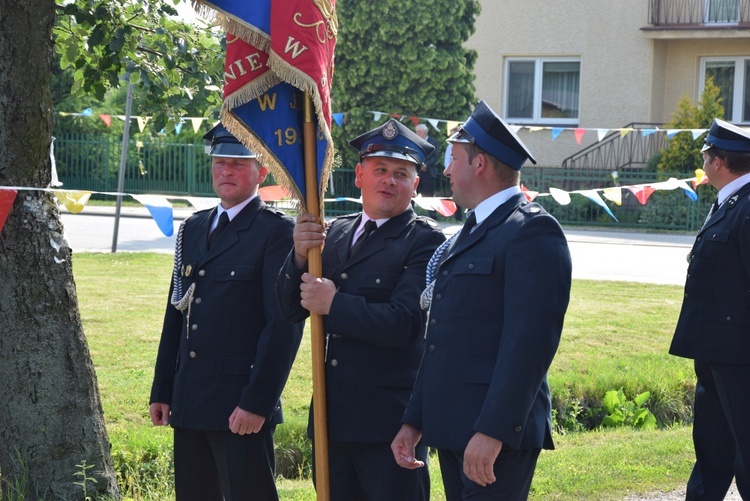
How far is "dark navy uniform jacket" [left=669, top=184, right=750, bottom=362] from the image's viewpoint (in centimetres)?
530

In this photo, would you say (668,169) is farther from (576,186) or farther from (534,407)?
(534,407)

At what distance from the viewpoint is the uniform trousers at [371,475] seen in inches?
163

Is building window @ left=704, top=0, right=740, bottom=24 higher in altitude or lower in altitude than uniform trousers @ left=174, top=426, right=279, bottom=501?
higher

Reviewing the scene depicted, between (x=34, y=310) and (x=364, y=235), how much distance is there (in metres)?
1.88

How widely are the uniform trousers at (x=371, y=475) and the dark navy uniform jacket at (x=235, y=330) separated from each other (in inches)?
14.9

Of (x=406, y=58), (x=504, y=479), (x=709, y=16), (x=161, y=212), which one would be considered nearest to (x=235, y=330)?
(x=504, y=479)

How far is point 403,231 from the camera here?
4355mm

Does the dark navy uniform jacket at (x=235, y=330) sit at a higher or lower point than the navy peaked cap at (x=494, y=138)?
lower

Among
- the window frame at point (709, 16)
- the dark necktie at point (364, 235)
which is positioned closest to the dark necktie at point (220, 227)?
the dark necktie at point (364, 235)

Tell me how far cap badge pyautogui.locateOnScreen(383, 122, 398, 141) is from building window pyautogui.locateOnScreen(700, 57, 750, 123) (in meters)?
23.1

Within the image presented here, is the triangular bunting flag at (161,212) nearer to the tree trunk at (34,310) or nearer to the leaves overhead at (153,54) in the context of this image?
the leaves overhead at (153,54)

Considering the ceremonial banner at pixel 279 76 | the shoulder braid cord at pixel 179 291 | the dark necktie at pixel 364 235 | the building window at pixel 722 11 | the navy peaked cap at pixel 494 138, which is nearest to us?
the navy peaked cap at pixel 494 138

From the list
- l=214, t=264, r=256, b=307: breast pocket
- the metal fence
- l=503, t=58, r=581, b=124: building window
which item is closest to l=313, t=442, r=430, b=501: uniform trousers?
l=214, t=264, r=256, b=307: breast pocket

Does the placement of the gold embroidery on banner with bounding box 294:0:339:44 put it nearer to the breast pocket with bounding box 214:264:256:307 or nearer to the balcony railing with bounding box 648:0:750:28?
the breast pocket with bounding box 214:264:256:307
